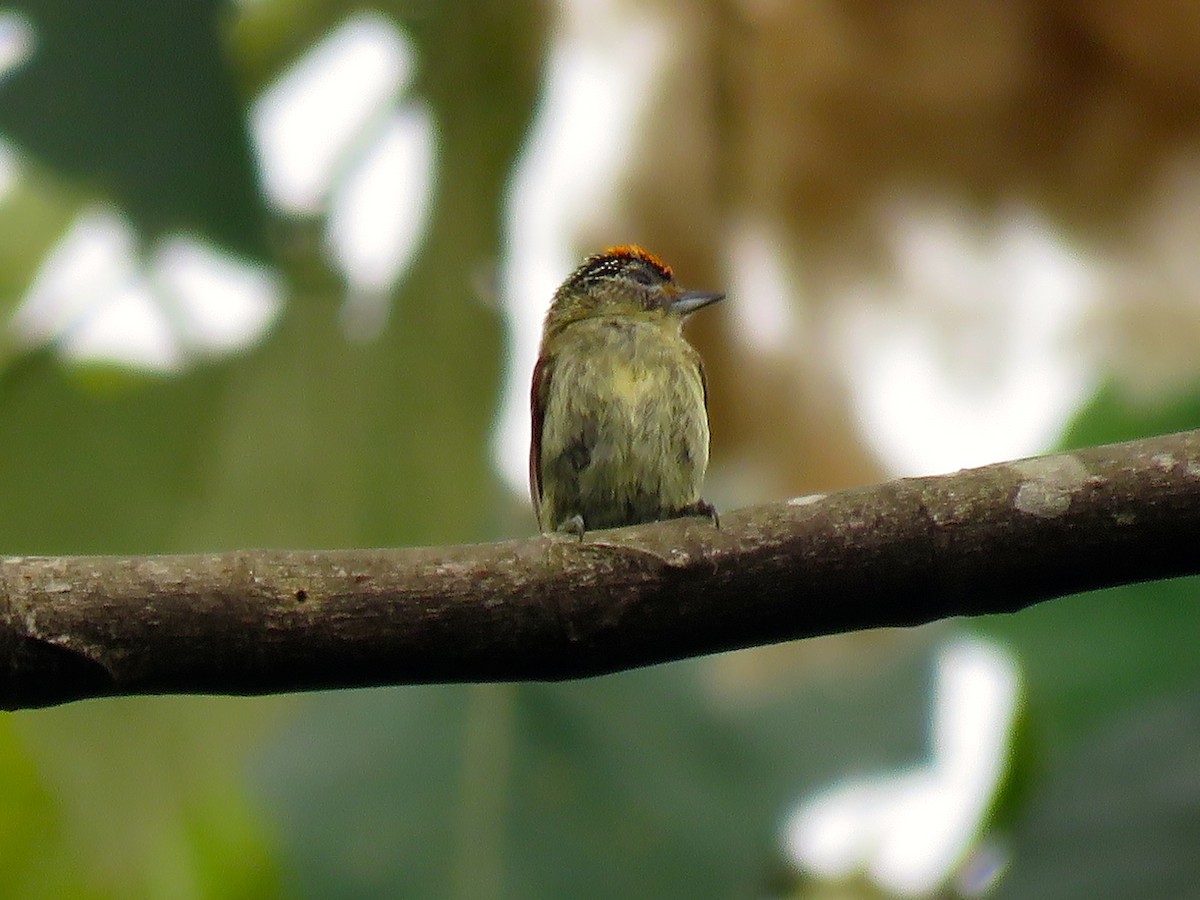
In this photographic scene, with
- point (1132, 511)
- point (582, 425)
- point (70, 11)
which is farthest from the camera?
point (70, 11)

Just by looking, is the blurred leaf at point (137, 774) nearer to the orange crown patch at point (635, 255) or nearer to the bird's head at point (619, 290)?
the bird's head at point (619, 290)

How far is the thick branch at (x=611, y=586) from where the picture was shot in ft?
7.04

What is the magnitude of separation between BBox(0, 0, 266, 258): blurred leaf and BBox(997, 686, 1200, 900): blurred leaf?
9.00 feet

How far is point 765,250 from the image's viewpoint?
4566 millimetres

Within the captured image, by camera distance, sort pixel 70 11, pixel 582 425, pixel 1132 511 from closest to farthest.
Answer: pixel 1132 511
pixel 582 425
pixel 70 11

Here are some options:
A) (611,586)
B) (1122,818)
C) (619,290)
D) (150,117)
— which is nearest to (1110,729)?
(1122,818)

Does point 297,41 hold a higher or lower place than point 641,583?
higher

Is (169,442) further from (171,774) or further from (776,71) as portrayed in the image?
(776,71)

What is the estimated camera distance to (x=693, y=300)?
4.71 meters

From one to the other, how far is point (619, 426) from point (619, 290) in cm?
102

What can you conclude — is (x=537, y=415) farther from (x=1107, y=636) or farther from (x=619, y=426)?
(x=1107, y=636)

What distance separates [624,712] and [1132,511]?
2721 millimetres

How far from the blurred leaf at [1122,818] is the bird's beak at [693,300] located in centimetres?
164

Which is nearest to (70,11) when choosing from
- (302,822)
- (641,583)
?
(302,822)
